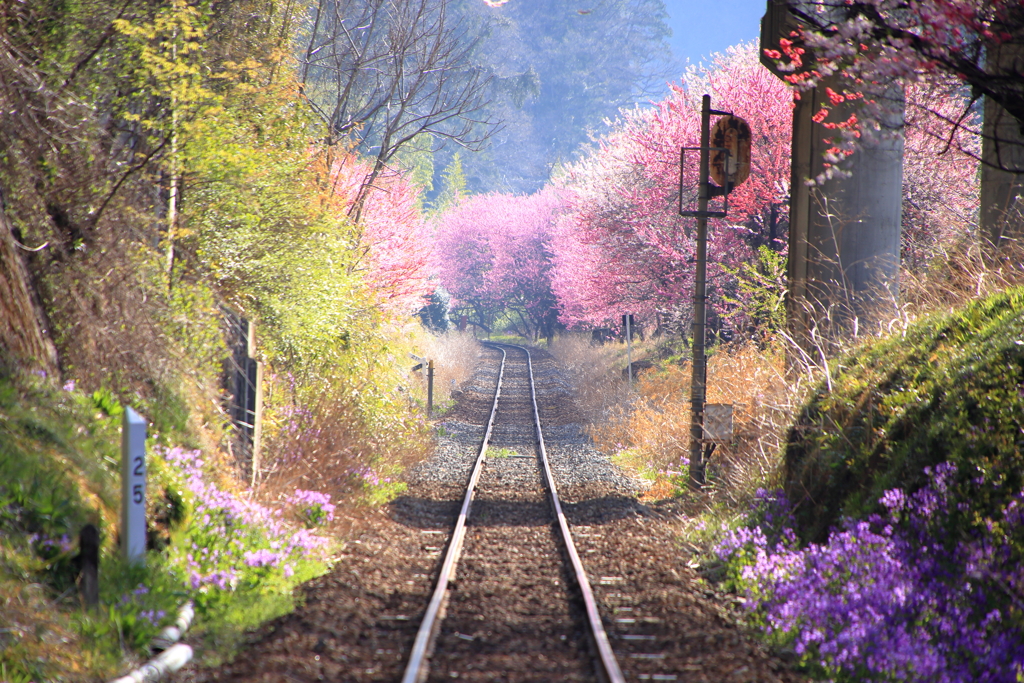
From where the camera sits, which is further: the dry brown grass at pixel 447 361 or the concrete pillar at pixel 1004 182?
the dry brown grass at pixel 447 361

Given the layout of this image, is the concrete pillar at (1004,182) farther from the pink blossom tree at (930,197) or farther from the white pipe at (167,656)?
the white pipe at (167,656)

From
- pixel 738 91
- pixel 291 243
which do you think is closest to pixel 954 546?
pixel 291 243

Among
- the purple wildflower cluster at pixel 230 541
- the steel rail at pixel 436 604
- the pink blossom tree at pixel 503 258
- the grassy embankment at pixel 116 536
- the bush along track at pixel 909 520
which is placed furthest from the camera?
the pink blossom tree at pixel 503 258

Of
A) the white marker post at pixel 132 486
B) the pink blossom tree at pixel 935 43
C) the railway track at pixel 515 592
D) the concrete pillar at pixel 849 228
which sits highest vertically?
the pink blossom tree at pixel 935 43

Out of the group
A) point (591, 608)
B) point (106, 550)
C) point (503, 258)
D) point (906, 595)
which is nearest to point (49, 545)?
point (106, 550)

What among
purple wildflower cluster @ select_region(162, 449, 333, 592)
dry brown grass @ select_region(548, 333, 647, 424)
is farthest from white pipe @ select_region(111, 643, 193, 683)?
dry brown grass @ select_region(548, 333, 647, 424)

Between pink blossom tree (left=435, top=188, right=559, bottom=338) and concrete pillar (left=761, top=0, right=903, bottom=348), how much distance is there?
112ft

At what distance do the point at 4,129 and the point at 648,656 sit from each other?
7.08 metres

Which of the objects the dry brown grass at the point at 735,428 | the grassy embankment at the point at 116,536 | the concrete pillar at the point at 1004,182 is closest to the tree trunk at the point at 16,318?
the grassy embankment at the point at 116,536

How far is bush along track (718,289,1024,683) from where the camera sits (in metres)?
5.53

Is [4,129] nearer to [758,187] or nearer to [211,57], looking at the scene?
[211,57]

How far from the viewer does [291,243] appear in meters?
11.5

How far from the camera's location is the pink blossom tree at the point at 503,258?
51031 mm

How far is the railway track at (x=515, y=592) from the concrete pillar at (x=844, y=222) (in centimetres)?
476
